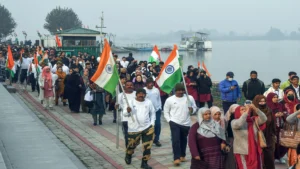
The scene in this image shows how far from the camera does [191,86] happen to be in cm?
1487

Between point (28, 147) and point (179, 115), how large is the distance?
106 inches

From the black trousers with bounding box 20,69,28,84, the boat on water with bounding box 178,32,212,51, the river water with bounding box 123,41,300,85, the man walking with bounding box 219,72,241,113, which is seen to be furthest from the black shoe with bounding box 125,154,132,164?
the boat on water with bounding box 178,32,212,51

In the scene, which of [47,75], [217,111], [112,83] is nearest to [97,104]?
[112,83]

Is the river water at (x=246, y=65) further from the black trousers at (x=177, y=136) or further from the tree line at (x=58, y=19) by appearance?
the black trousers at (x=177, y=136)

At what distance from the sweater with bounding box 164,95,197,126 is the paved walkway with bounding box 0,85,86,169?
5.96ft

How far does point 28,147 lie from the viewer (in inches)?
370

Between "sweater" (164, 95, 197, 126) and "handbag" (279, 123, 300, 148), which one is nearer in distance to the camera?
"handbag" (279, 123, 300, 148)

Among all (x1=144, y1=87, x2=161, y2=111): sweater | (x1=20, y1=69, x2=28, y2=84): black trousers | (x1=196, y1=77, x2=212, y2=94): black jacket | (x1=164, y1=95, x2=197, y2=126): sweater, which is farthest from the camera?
(x1=20, y1=69, x2=28, y2=84): black trousers

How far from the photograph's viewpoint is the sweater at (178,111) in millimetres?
9977

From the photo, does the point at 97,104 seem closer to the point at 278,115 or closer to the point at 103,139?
the point at 103,139

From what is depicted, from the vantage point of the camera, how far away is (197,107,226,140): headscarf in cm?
779

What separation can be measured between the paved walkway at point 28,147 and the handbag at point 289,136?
3.33 metres

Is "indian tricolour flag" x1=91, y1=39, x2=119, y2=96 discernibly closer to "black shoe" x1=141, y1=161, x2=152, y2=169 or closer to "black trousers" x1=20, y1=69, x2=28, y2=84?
"black shoe" x1=141, y1=161, x2=152, y2=169

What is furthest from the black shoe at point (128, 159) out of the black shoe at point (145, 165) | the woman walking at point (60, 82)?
the woman walking at point (60, 82)
